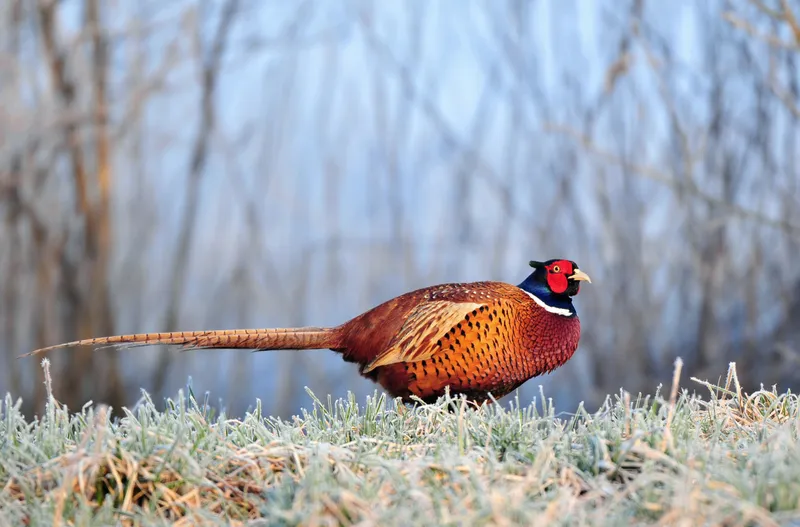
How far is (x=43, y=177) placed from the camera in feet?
16.1

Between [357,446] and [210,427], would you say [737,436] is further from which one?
[210,427]

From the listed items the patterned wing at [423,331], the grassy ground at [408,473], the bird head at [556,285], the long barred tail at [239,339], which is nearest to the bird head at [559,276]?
the bird head at [556,285]

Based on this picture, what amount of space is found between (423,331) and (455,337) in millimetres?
109

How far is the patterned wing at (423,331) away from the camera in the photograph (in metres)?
2.75

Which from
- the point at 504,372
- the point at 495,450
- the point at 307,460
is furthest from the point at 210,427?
the point at 504,372

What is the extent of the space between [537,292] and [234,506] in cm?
170

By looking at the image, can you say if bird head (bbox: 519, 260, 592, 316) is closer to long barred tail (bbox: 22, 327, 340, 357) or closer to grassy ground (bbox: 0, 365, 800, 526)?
long barred tail (bbox: 22, 327, 340, 357)

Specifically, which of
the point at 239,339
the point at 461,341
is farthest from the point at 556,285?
the point at 239,339

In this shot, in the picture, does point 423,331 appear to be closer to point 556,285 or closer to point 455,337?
point 455,337

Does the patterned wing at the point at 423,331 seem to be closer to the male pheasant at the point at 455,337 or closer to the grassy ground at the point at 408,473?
the male pheasant at the point at 455,337

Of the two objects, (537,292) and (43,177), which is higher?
(43,177)

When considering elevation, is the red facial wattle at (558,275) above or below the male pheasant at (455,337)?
above

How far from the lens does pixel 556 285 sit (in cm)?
296

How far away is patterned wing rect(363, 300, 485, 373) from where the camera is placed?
2748 millimetres
